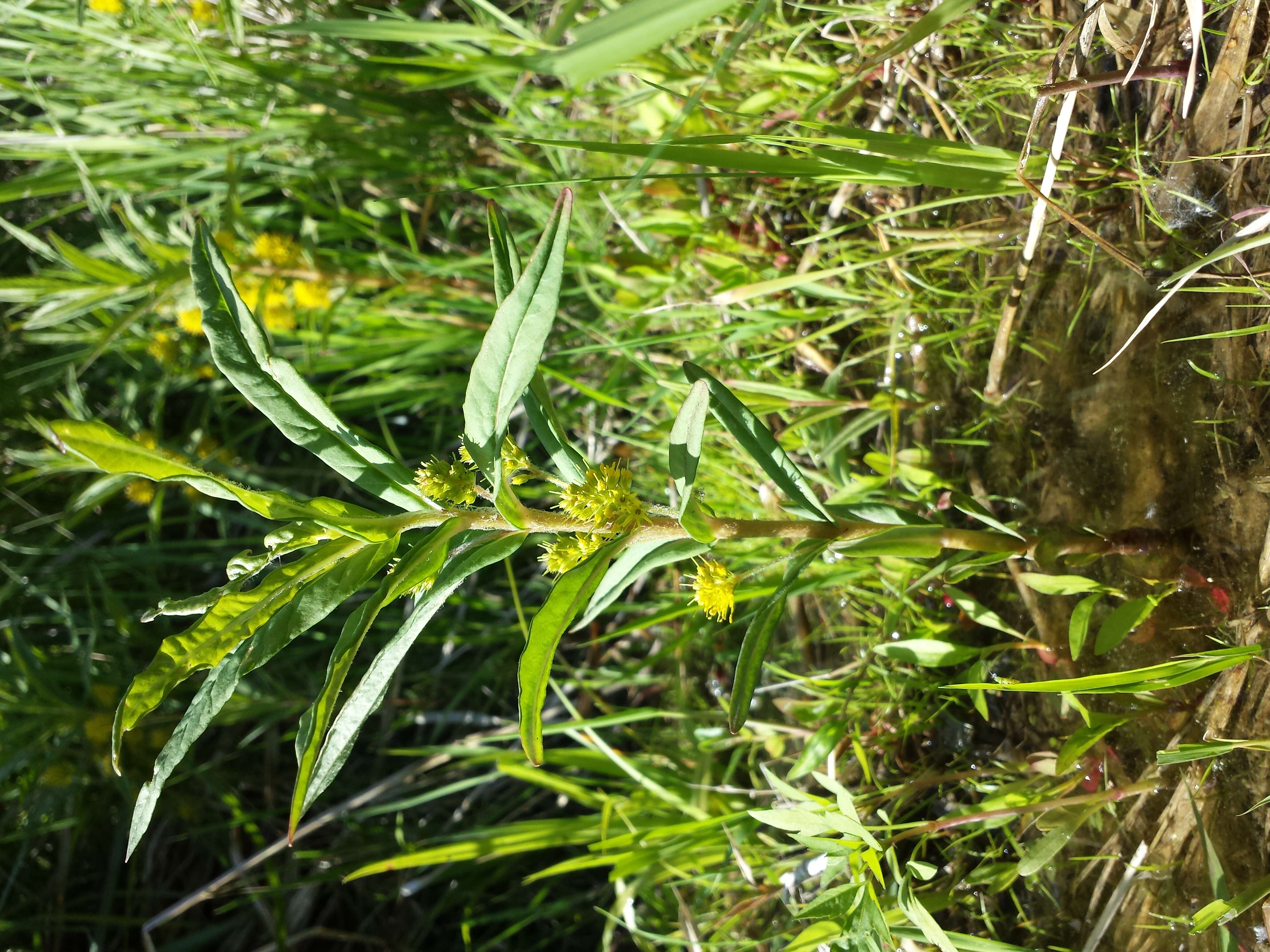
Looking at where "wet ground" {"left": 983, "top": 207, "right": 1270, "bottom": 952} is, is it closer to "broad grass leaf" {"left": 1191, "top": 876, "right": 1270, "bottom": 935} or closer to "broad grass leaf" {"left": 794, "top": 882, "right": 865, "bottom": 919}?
"broad grass leaf" {"left": 1191, "top": 876, "right": 1270, "bottom": 935}

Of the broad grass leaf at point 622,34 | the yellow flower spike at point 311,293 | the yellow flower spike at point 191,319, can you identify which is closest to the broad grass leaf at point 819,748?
the broad grass leaf at point 622,34

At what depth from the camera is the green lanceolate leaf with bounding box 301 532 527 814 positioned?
34.0 inches

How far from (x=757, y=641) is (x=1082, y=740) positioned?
44 cm

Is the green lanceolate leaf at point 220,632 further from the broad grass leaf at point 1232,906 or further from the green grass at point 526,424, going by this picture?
the broad grass leaf at point 1232,906

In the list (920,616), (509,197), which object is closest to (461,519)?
(920,616)

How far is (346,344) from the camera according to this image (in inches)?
82.0

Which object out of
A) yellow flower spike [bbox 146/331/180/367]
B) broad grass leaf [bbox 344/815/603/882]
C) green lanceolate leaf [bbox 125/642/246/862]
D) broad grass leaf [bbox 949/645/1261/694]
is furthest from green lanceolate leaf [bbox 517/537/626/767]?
yellow flower spike [bbox 146/331/180/367]

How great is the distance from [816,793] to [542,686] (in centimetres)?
92

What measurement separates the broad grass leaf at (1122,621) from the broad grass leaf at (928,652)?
193 millimetres

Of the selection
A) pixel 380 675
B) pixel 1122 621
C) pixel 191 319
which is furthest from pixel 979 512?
pixel 191 319

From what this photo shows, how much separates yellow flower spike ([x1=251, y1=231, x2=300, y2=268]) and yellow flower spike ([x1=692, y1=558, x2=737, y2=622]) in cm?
134

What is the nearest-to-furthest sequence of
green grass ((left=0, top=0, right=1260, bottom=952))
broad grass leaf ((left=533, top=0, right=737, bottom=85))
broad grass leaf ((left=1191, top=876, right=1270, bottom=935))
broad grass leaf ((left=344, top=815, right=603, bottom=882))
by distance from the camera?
broad grass leaf ((left=533, top=0, right=737, bottom=85)) → broad grass leaf ((left=1191, top=876, right=1270, bottom=935)) → green grass ((left=0, top=0, right=1260, bottom=952)) → broad grass leaf ((left=344, top=815, right=603, bottom=882))

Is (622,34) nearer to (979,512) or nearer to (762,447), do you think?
(762,447)

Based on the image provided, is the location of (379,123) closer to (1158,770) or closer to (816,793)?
(816,793)
